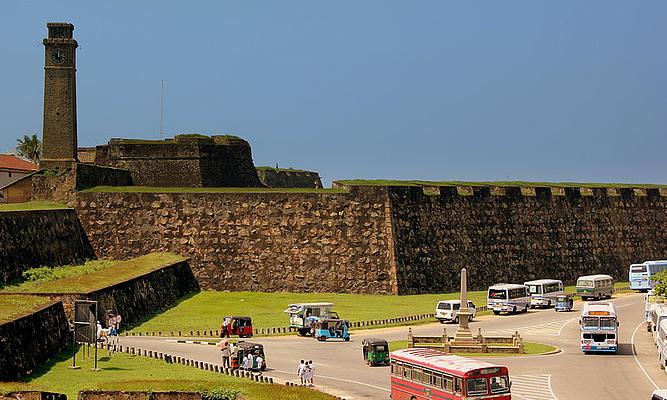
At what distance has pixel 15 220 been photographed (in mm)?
55031

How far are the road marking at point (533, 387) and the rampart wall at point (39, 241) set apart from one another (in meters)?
26.4

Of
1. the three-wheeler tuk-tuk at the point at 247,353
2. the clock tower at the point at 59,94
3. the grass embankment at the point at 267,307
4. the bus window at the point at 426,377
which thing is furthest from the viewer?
the clock tower at the point at 59,94

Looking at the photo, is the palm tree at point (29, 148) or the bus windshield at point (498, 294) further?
the palm tree at point (29, 148)

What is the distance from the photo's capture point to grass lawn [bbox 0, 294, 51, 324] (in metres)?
37.1

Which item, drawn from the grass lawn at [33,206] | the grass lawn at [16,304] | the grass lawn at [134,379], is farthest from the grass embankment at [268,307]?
the grass lawn at [134,379]

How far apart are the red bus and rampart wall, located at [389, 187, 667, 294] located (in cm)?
2962

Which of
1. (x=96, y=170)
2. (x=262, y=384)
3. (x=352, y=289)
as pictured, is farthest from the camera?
(x=96, y=170)

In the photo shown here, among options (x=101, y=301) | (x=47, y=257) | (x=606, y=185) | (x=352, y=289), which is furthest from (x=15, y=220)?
(x=606, y=185)

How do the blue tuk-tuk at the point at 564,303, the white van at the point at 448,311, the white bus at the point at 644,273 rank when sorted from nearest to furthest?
the white van at the point at 448,311
the blue tuk-tuk at the point at 564,303
the white bus at the point at 644,273

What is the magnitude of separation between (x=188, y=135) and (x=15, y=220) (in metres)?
23.1

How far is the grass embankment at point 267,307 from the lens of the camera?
51.8m

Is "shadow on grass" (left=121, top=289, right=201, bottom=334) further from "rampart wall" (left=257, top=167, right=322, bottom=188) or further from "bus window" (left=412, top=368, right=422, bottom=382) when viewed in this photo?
"rampart wall" (left=257, top=167, right=322, bottom=188)

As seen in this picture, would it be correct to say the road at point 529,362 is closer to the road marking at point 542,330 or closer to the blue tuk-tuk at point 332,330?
the road marking at point 542,330

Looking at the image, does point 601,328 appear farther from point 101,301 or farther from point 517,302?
point 101,301
